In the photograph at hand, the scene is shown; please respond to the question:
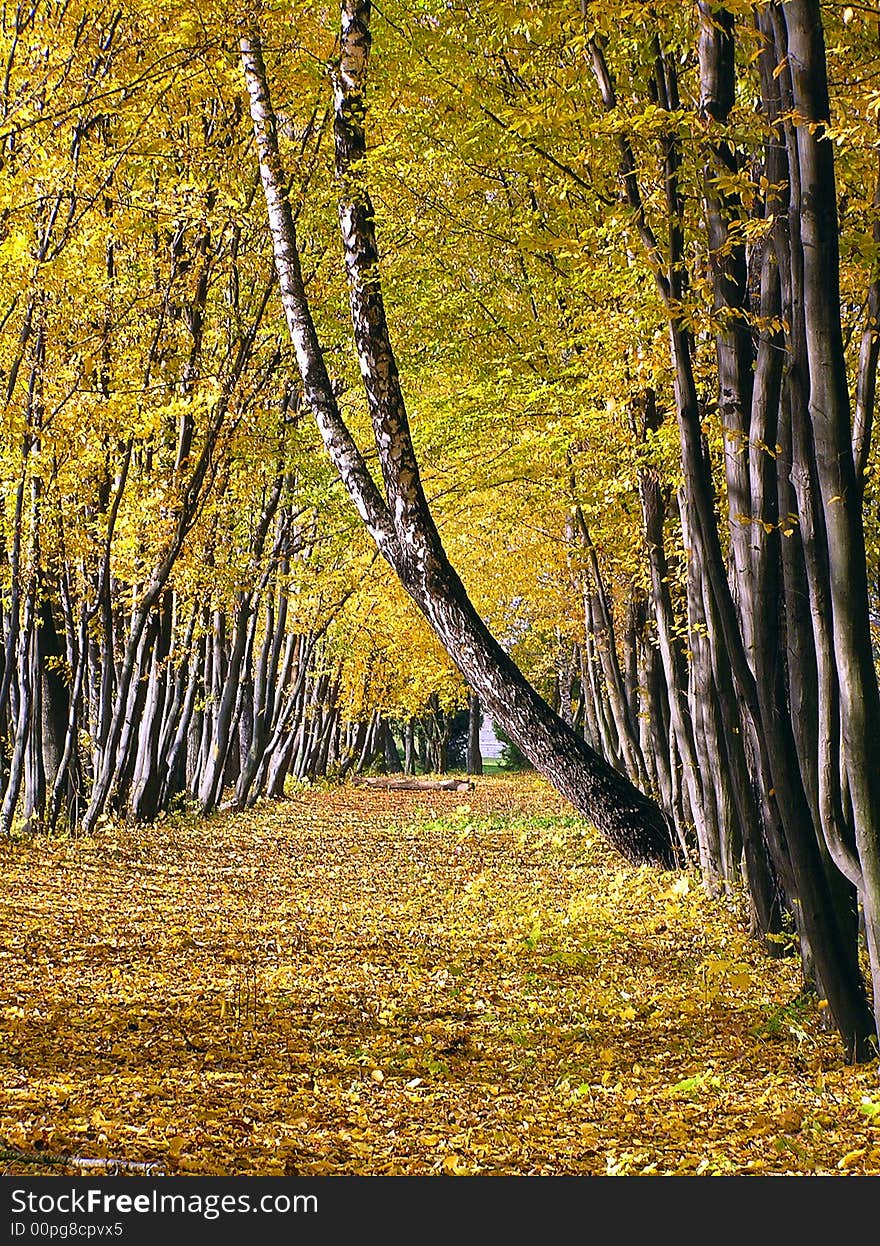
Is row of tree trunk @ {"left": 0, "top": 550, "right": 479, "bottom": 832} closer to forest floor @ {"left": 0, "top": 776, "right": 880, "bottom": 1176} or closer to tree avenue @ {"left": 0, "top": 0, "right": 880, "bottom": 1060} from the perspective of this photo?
tree avenue @ {"left": 0, "top": 0, "right": 880, "bottom": 1060}

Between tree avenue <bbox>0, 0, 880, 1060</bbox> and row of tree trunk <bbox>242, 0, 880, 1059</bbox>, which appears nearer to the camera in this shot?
row of tree trunk <bbox>242, 0, 880, 1059</bbox>

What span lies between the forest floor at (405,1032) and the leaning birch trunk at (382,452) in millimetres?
1671

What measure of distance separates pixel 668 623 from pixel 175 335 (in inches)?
261

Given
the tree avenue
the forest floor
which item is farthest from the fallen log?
the forest floor

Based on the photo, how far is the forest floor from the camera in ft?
13.3

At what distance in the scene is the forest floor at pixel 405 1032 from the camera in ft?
13.3

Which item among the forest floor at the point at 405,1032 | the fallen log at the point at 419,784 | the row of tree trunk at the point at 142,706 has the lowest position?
the fallen log at the point at 419,784

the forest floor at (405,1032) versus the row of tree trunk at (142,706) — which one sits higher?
the row of tree trunk at (142,706)

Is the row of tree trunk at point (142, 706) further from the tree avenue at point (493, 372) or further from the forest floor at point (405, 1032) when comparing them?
the forest floor at point (405, 1032)

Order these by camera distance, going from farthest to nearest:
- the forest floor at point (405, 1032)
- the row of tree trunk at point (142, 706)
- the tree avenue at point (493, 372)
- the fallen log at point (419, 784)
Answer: the fallen log at point (419, 784)
the row of tree trunk at point (142, 706)
the tree avenue at point (493, 372)
the forest floor at point (405, 1032)

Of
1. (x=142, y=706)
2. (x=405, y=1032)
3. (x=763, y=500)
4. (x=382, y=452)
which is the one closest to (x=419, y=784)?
(x=142, y=706)

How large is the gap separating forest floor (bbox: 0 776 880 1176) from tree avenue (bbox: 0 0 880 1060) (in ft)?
2.09

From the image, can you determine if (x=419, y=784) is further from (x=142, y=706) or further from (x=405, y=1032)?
(x=405, y=1032)

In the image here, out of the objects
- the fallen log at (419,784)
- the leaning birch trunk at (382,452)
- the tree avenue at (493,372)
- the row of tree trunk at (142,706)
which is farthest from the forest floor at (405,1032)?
the fallen log at (419,784)
